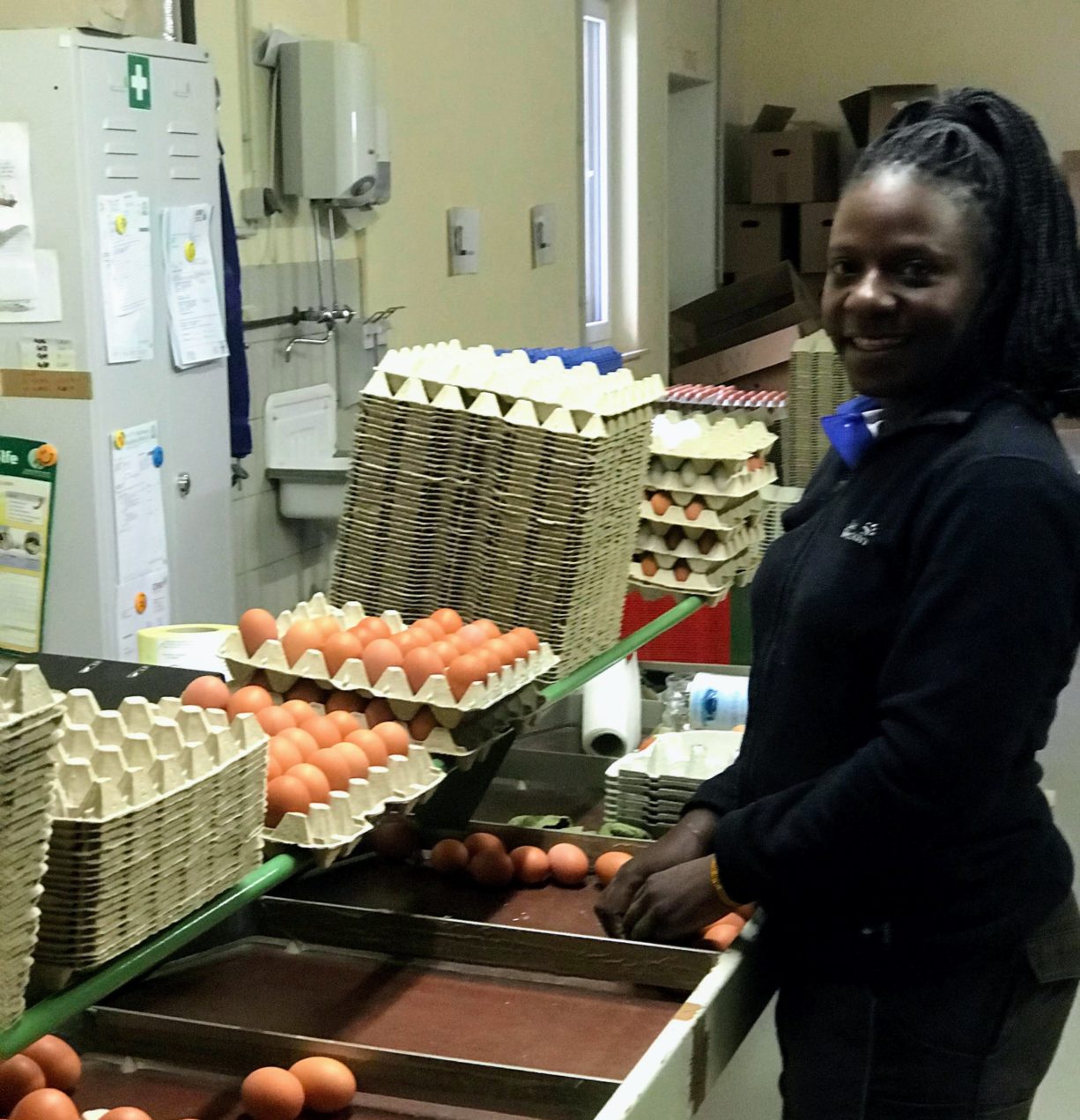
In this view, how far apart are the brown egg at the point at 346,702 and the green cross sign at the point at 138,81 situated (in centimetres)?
207

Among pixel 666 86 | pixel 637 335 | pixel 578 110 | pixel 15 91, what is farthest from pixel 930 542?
pixel 666 86

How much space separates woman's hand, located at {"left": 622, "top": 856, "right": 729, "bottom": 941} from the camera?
1.62 meters

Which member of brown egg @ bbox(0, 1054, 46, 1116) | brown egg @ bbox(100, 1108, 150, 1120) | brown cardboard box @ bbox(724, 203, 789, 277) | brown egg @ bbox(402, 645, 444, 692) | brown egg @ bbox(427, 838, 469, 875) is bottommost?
brown egg @ bbox(427, 838, 469, 875)

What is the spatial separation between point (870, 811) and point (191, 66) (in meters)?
2.86

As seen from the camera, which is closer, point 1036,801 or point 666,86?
point 1036,801

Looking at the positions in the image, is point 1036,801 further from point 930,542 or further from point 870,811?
point 930,542

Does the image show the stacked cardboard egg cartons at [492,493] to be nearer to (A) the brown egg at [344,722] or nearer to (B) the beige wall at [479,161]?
(A) the brown egg at [344,722]

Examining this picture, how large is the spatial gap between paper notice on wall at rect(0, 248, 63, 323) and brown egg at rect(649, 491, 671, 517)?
A: 1394 millimetres

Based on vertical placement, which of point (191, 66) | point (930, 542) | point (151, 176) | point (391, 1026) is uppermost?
point (191, 66)

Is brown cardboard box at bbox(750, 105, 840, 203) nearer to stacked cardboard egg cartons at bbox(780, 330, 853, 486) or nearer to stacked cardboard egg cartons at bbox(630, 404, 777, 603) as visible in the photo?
stacked cardboard egg cartons at bbox(780, 330, 853, 486)

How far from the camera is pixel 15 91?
10.8ft

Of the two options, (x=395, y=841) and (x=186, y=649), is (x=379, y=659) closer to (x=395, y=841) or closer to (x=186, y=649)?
(x=395, y=841)

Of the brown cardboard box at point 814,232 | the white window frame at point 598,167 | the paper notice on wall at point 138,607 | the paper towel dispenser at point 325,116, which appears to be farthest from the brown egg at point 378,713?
the brown cardboard box at point 814,232

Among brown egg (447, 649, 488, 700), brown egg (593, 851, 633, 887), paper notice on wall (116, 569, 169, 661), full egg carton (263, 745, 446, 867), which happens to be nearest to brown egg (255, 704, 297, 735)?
full egg carton (263, 745, 446, 867)
